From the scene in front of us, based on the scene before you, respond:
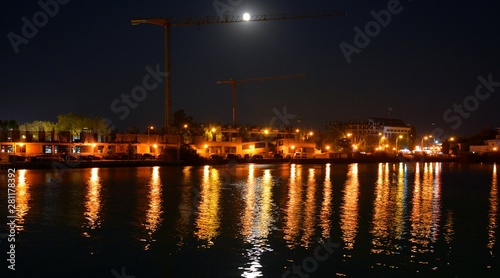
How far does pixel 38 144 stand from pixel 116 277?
206ft

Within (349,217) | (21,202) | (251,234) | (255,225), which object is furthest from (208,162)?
(251,234)

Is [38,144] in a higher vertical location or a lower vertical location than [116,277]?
higher

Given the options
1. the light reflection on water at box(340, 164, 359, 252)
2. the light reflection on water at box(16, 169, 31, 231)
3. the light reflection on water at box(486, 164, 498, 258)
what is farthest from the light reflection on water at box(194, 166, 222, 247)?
the light reflection on water at box(486, 164, 498, 258)

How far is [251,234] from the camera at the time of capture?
60.8ft

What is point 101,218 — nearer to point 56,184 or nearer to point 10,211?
point 10,211

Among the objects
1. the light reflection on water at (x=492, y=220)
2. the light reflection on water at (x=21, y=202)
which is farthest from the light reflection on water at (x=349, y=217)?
the light reflection on water at (x=21, y=202)

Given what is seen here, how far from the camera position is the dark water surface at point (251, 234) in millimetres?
14445

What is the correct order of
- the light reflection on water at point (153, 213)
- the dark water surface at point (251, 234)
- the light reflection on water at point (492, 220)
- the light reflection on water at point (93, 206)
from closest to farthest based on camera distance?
the dark water surface at point (251, 234)
the light reflection on water at point (492, 220)
the light reflection on water at point (153, 213)
the light reflection on water at point (93, 206)

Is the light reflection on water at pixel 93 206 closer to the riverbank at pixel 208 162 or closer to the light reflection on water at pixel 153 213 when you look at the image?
the light reflection on water at pixel 153 213

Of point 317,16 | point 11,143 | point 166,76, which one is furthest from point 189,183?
point 317,16

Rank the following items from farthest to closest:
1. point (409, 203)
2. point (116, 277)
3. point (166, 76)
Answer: point (166, 76), point (409, 203), point (116, 277)

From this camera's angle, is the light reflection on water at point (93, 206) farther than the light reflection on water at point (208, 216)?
Yes

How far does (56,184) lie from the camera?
38.3 metres

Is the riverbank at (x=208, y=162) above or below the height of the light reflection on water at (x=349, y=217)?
above
